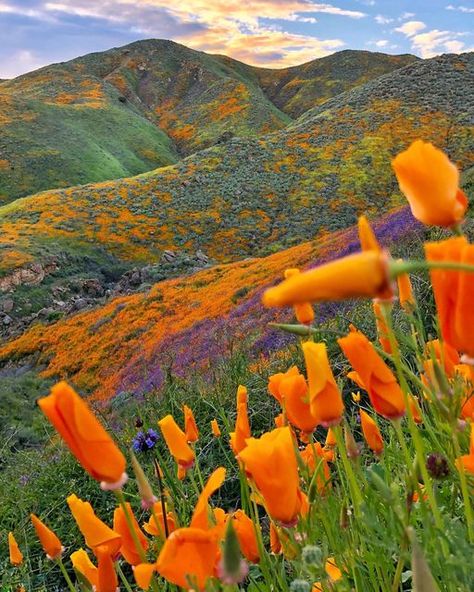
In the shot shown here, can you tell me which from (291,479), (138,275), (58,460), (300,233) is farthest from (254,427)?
(300,233)

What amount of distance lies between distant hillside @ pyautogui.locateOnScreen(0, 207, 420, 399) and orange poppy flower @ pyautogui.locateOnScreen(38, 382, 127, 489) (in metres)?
7.20

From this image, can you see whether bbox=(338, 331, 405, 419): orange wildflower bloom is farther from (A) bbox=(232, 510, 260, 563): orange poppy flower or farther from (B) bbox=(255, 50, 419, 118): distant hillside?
(B) bbox=(255, 50, 419, 118): distant hillside

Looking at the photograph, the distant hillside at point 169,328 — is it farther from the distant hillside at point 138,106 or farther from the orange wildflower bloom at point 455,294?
the distant hillside at point 138,106

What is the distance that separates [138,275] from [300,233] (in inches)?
396

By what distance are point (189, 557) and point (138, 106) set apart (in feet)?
293

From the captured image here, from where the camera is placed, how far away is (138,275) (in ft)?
79.0

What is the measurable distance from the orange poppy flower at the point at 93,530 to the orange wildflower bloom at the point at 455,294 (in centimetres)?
74

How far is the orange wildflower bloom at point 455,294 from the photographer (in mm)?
674

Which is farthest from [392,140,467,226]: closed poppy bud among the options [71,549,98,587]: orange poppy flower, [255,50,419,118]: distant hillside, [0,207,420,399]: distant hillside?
[255,50,419,118]: distant hillside

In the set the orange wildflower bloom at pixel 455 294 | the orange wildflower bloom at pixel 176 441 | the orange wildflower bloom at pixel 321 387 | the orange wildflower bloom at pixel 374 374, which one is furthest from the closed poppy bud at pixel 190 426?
the orange wildflower bloom at pixel 455 294

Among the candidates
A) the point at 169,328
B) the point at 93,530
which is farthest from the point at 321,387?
the point at 169,328

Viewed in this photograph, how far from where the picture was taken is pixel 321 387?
1022mm

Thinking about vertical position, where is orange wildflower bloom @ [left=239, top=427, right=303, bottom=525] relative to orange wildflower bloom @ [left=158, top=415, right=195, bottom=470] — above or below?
above

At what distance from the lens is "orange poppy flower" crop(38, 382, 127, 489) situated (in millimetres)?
771
